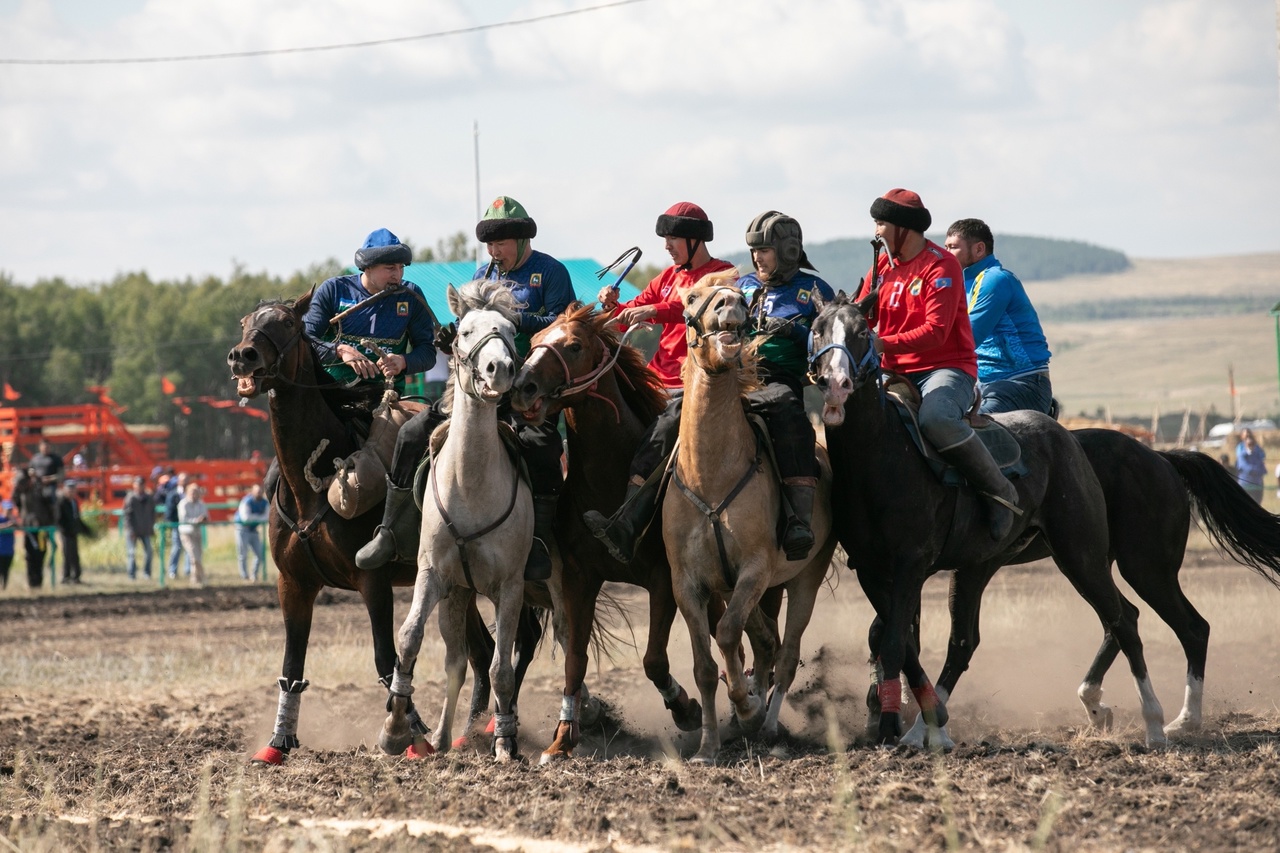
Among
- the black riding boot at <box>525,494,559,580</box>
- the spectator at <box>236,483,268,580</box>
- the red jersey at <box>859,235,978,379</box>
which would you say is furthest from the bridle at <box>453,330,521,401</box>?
the spectator at <box>236,483,268,580</box>

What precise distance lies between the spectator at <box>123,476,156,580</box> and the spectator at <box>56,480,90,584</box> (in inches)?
30.9

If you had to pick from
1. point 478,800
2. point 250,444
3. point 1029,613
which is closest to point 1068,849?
point 478,800

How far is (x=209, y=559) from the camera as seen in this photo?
3033cm

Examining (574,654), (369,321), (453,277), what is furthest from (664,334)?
(453,277)

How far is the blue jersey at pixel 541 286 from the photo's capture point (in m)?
9.24

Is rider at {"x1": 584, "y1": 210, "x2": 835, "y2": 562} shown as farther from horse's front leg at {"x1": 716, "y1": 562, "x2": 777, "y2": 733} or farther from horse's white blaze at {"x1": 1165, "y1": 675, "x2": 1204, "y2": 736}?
horse's white blaze at {"x1": 1165, "y1": 675, "x2": 1204, "y2": 736}

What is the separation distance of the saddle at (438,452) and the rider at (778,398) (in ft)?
1.73

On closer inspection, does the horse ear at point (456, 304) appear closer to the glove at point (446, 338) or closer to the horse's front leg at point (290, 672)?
the glove at point (446, 338)

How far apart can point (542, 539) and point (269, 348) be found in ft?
6.30

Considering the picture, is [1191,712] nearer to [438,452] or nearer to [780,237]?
[780,237]

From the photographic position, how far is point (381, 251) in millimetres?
9492

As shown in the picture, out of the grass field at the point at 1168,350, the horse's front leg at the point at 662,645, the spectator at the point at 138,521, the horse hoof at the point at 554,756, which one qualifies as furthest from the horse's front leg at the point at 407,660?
the grass field at the point at 1168,350

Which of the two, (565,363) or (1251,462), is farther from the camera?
(1251,462)

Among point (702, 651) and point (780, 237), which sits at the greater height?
point (780, 237)
